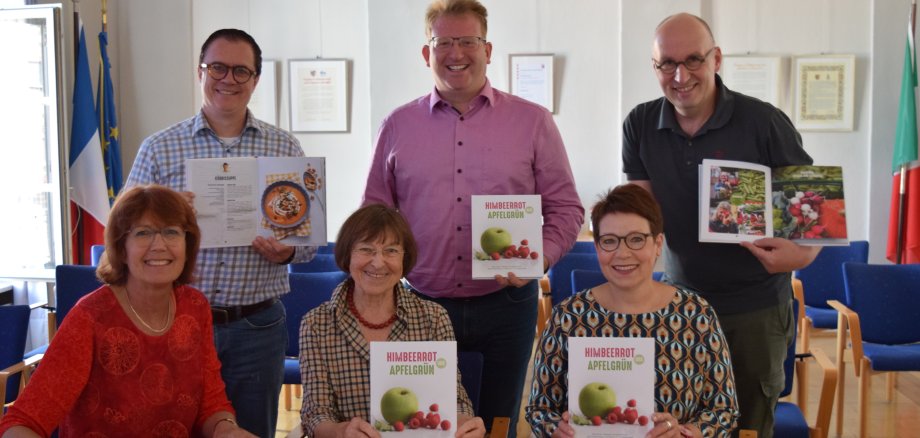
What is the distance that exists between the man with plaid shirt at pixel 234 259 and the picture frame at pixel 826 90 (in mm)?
5522

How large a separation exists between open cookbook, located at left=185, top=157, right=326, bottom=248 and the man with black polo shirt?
1.19 meters

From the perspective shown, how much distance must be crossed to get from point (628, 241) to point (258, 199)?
1.21 metres

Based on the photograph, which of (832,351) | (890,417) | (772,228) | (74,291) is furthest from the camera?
(832,351)

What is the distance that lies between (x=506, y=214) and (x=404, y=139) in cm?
49

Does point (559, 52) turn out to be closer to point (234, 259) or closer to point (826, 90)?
point (826, 90)

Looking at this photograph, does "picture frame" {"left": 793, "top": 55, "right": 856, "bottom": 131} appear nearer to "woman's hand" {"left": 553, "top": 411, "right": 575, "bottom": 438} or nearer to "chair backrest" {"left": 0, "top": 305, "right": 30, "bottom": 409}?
"woman's hand" {"left": 553, "top": 411, "right": 575, "bottom": 438}

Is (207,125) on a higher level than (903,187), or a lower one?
higher

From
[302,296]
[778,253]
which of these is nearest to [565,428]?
[778,253]

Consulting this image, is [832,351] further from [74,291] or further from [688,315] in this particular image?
[74,291]

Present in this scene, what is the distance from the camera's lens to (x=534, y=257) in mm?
2564

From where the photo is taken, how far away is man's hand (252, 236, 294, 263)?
2.59 meters

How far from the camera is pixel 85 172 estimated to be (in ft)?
20.3

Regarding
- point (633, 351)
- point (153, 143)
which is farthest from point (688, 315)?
point (153, 143)

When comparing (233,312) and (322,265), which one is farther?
(322,265)
